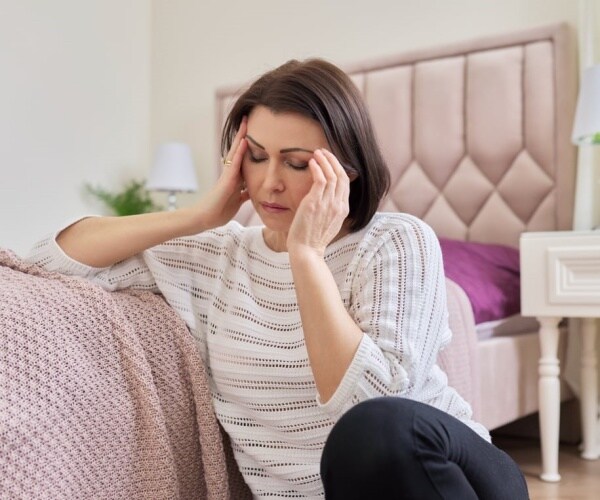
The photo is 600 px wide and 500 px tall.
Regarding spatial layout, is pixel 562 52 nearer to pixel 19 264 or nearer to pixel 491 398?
pixel 491 398

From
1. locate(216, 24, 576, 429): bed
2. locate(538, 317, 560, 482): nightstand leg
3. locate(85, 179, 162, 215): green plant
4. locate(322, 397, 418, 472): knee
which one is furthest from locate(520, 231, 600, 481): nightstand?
locate(85, 179, 162, 215): green plant

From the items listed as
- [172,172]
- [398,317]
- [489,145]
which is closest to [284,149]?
[398,317]

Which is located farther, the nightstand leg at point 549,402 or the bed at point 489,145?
the bed at point 489,145

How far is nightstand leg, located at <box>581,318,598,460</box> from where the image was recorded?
2.29m

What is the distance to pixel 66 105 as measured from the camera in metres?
3.61

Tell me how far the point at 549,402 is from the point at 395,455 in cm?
147

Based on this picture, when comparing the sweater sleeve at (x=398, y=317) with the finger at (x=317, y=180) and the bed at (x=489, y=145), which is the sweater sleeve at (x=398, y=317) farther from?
the bed at (x=489, y=145)

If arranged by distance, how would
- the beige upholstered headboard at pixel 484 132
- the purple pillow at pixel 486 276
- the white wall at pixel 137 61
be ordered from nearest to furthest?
the purple pillow at pixel 486 276 < the beige upholstered headboard at pixel 484 132 < the white wall at pixel 137 61

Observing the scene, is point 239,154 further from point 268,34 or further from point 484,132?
point 268,34

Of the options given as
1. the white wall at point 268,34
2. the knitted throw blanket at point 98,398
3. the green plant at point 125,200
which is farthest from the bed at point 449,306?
the green plant at point 125,200

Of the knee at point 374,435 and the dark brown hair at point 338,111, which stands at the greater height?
the dark brown hair at point 338,111

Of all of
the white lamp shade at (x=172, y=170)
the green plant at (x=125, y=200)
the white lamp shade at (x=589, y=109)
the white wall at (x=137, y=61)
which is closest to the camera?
the white lamp shade at (x=589, y=109)

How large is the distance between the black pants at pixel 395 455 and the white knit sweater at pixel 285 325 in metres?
0.11

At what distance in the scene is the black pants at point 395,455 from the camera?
2.56 feet
